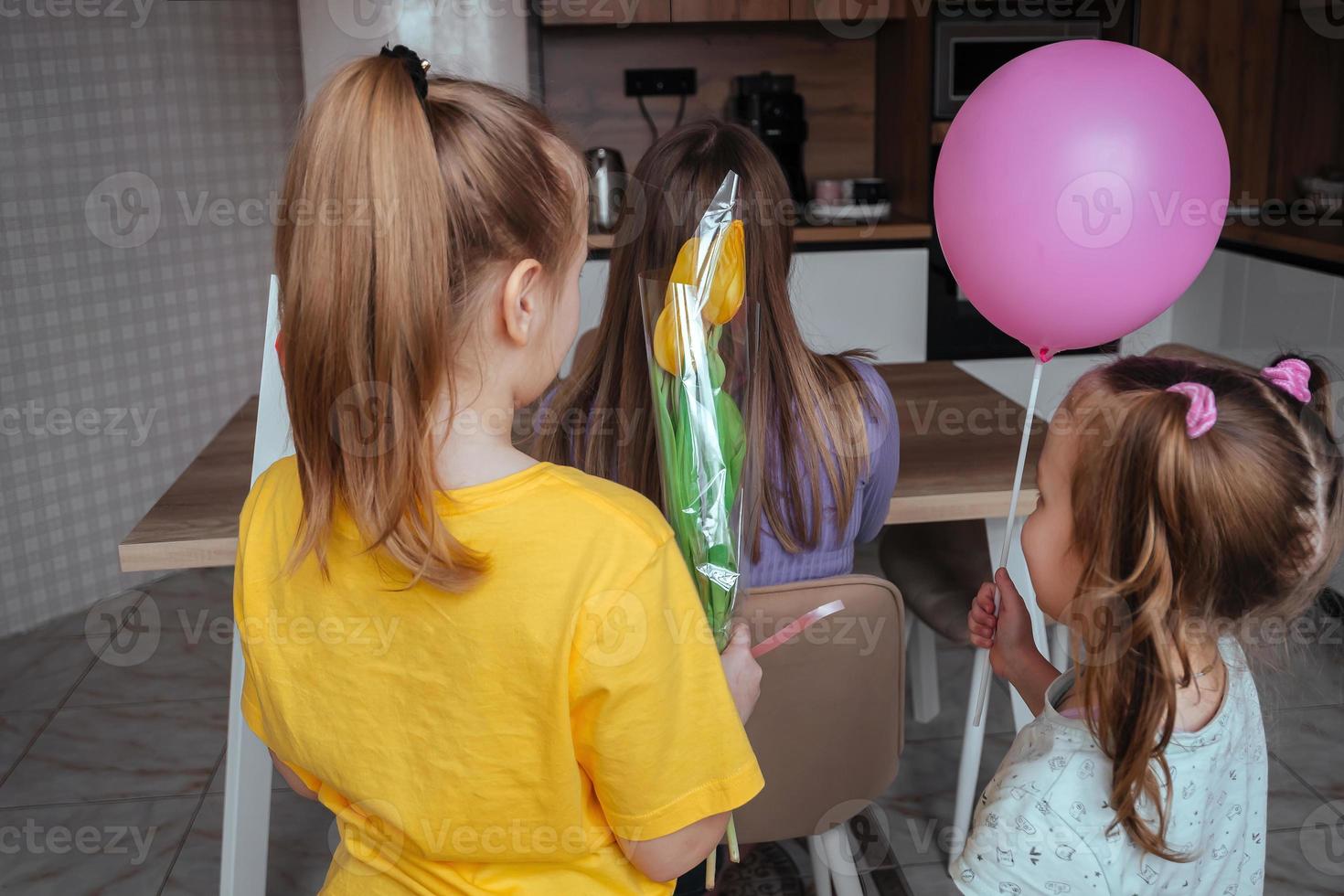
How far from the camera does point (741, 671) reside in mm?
1005

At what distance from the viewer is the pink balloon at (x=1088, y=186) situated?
3.84 ft

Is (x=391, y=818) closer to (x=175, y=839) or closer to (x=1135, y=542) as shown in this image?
(x=1135, y=542)

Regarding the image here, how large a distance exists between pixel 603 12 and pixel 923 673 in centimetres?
222

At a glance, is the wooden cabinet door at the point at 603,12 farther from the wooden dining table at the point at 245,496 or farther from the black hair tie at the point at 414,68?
the black hair tie at the point at 414,68

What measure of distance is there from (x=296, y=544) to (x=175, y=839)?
5.31ft

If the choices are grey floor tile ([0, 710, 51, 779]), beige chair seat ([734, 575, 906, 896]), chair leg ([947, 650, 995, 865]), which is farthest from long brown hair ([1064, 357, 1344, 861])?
grey floor tile ([0, 710, 51, 779])

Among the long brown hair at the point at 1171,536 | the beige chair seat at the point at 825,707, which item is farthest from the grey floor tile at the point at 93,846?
the long brown hair at the point at 1171,536

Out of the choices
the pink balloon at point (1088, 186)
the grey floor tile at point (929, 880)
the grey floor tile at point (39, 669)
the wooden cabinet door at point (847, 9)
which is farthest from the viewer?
the wooden cabinet door at point (847, 9)

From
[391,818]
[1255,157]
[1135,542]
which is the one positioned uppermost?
[1255,157]

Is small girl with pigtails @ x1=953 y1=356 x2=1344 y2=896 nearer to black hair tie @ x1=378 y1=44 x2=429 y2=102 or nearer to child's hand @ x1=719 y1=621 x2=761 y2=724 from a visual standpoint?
child's hand @ x1=719 y1=621 x2=761 y2=724

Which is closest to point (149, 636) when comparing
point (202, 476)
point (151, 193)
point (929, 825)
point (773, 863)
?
point (151, 193)

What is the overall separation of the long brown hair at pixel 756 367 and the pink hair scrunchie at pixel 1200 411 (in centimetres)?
55

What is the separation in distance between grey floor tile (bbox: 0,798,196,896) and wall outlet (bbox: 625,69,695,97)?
8.50 feet

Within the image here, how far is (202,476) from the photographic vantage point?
1.76 metres
